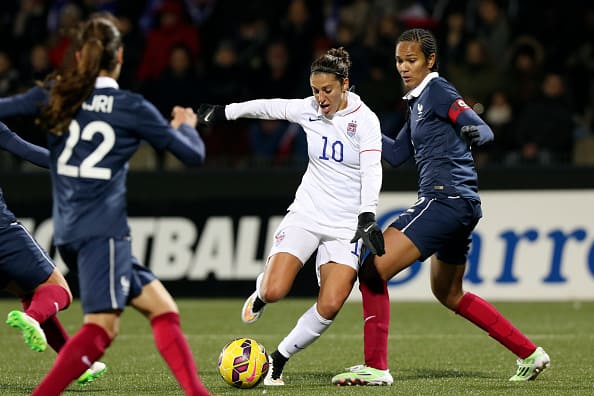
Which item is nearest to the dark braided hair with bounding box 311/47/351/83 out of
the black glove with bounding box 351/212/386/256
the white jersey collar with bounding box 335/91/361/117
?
the white jersey collar with bounding box 335/91/361/117

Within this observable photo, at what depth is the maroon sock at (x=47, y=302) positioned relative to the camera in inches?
264

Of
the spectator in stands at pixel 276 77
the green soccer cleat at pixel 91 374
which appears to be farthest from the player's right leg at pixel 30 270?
the spectator in stands at pixel 276 77

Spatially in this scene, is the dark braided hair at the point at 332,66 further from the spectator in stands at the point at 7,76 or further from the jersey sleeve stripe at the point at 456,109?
the spectator in stands at the point at 7,76

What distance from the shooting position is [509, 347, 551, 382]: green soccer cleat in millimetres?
7262

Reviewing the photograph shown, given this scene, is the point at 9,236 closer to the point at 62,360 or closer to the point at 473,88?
the point at 62,360

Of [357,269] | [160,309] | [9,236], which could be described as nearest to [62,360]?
[160,309]

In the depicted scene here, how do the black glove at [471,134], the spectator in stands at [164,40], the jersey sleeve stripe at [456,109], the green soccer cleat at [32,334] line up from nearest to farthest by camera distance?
the green soccer cleat at [32,334] < the black glove at [471,134] < the jersey sleeve stripe at [456,109] < the spectator in stands at [164,40]

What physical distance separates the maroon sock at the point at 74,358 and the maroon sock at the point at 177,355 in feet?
0.84

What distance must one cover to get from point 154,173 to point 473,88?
3765 mm

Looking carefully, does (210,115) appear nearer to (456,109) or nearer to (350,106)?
(350,106)

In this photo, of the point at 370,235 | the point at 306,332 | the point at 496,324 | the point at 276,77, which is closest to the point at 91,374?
the point at 306,332

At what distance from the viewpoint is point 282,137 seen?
13.8m

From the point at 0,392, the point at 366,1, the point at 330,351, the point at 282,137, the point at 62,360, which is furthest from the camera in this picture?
the point at 366,1

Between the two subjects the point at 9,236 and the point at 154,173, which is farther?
the point at 154,173
